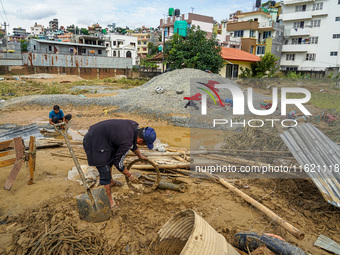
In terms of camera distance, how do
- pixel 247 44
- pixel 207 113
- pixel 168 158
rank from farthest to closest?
pixel 247 44
pixel 207 113
pixel 168 158

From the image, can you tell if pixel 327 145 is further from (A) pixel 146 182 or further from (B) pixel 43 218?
(B) pixel 43 218

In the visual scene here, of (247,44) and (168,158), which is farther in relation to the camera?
(247,44)

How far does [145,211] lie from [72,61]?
119ft

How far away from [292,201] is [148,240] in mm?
2805

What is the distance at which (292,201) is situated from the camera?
174 inches

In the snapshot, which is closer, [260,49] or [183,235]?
[183,235]

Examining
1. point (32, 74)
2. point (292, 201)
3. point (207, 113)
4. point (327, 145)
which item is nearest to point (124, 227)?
point (292, 201)

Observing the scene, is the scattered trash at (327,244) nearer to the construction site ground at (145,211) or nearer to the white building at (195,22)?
the construction site ground at (145,211)

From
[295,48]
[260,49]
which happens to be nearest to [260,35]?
[260,49]

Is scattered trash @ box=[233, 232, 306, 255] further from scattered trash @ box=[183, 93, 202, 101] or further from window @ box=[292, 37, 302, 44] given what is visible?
window @ box=[292, 37, 302, 44]

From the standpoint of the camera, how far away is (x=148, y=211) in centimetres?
404

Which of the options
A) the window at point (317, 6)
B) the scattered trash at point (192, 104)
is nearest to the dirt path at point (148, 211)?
the scattered trash at point (192, 104)

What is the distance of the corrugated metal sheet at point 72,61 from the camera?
108 ft

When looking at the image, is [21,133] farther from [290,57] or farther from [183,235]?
[290,57]
